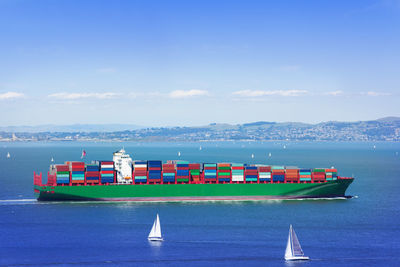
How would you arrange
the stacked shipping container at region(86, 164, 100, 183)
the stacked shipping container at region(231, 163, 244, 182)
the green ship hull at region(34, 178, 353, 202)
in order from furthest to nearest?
the stacked shipping container at region(231, 163, 244, 182), the stacked shipping container at region(86, 164, 100, 183), the green ship hull at region(34, 178, 353, 202)

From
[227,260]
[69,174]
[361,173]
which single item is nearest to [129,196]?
[69,174]

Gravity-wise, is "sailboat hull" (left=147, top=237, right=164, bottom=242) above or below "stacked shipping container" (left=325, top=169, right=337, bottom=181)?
below

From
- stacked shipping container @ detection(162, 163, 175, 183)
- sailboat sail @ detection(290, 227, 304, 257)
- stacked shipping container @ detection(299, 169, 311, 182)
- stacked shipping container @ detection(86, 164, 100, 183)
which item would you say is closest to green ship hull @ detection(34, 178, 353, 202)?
stacked shipping container @ detection(162, 163, 175, 183)

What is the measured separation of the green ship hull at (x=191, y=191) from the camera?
7306 cm

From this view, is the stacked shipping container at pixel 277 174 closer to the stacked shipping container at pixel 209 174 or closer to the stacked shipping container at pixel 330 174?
the stacked shipping container at pixel 330 174

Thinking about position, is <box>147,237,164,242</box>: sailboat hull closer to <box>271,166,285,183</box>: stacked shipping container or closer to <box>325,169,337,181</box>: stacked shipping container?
<box>271,166,285,183</box>: stacked shipping container

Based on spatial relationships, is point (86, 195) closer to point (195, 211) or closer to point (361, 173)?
point (195, 211)

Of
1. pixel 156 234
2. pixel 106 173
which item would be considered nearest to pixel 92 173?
pixel 106 173

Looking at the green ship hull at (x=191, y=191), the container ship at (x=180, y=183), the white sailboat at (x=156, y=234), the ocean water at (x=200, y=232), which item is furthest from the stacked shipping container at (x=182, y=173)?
the white sailboat at (x=156, y=234)

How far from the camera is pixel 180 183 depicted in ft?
249

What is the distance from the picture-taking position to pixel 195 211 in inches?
2594

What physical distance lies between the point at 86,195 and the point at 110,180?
12.4 feet

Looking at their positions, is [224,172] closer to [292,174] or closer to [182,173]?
[182,173]

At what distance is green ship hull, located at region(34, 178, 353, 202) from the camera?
240 feet
